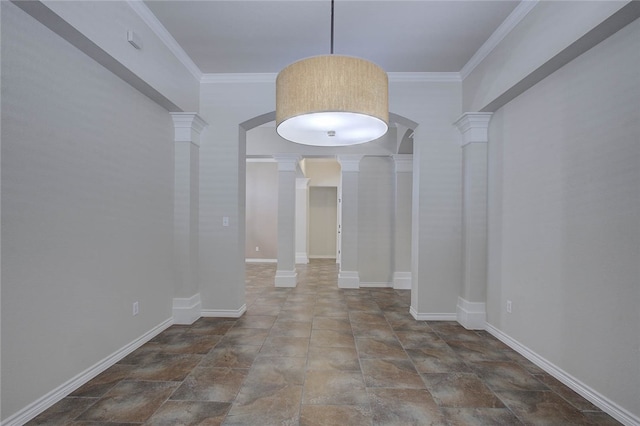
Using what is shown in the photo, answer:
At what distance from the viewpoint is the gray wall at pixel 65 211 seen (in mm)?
1582

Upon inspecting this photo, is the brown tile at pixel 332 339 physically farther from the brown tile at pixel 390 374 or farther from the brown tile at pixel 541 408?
the brown tile at pixel 541 408

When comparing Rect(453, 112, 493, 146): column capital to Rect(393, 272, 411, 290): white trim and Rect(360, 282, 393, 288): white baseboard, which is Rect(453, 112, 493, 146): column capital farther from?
Rect(360, 282, 393, 288): white baseboard

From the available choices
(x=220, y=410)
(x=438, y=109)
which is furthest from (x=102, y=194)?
(x=438, y=109)

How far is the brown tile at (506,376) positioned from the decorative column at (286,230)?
332 cm

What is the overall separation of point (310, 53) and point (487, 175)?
2.24 m

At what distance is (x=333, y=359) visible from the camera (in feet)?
8.01

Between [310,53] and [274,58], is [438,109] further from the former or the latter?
[274,58]

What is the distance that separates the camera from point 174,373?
220 cm

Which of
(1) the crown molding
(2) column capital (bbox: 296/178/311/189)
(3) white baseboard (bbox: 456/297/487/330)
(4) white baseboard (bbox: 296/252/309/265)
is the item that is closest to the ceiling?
(1) the crown molding

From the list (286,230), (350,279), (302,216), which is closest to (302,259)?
(302,216)

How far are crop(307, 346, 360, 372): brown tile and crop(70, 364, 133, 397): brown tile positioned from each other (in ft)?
4.51

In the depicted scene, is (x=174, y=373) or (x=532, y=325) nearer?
(x=174, y=373)

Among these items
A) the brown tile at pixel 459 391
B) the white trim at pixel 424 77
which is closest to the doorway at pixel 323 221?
the white trim at pixel 424 77

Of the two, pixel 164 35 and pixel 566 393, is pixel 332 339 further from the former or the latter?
pixel 164 35
